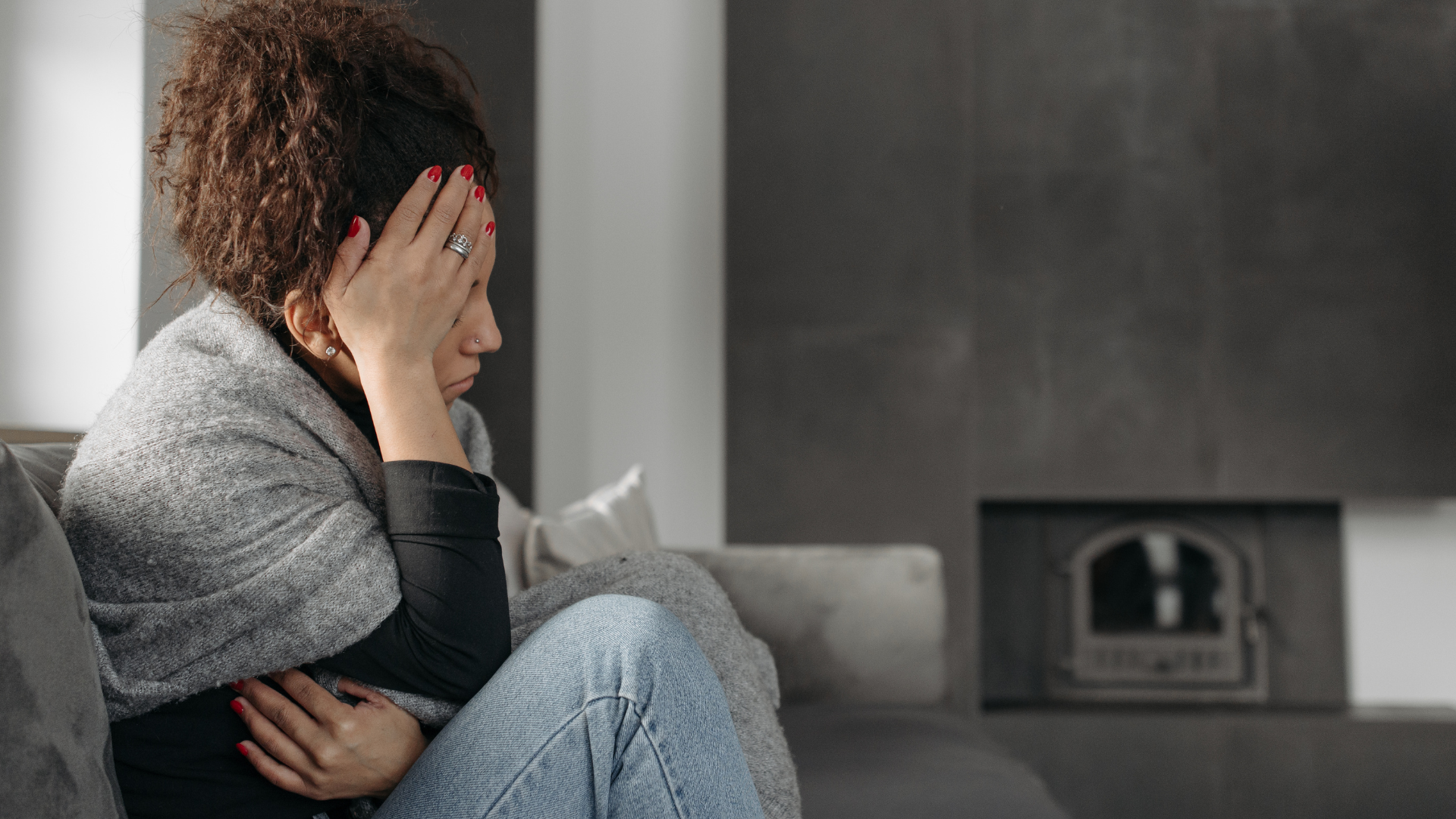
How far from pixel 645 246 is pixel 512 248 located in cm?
64

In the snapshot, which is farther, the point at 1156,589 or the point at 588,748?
the point at 1156,589

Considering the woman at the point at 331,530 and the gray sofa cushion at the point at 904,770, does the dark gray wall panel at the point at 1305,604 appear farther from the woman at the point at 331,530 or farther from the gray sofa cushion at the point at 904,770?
the woman at the point at 331,530

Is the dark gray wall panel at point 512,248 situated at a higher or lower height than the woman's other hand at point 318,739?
higher

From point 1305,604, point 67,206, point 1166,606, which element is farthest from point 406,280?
Answer: point 1305,604

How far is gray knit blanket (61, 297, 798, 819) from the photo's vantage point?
2.22ft

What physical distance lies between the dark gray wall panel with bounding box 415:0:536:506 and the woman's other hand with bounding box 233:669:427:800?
151 centimetres

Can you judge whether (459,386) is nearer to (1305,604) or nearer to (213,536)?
(213,536)

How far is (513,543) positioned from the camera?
1.35 meters

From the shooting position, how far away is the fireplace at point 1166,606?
105 inches

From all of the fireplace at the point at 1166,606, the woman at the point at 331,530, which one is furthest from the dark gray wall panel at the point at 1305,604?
the woman at the point at 331,530

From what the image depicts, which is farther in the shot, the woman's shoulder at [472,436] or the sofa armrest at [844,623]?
the sofa armrest at [844,623]

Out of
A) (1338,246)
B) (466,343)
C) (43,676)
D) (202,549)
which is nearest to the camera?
(43,676)

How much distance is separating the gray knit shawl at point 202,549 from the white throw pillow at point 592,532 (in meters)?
0.49

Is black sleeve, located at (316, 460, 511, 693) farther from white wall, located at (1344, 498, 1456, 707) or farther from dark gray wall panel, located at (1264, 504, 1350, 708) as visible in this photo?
white wall, located at (1344, 498, 1456, 707)
